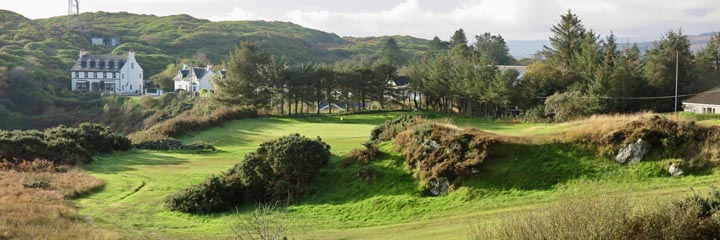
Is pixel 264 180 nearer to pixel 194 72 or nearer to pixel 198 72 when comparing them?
pixel 194 72

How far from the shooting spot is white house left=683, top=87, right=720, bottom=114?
5078 centimetres

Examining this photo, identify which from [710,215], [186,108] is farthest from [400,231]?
[186,108]

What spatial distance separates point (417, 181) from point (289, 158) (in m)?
5.01

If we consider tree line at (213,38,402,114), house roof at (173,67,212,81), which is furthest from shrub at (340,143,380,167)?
house roof at (173,67,212,81)

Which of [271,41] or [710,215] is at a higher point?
[271,41]

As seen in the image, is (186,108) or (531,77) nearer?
(531,77)

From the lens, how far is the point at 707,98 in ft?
170

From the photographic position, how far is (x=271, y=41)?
7224 inches

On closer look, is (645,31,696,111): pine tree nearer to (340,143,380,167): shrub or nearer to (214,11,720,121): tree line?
(214,11,720,121): tree line

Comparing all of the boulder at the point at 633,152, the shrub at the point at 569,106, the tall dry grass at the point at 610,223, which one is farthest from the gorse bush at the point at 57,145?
the shrub at the point at 569,106

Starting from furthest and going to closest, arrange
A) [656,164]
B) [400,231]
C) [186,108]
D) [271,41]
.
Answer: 1. [271,41]
2. [186,108]
3. [656,164]
4. [400,231]

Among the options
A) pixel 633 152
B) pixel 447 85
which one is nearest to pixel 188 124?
pixel 447 85

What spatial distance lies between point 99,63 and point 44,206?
294ft

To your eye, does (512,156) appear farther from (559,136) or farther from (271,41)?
(271,41)
